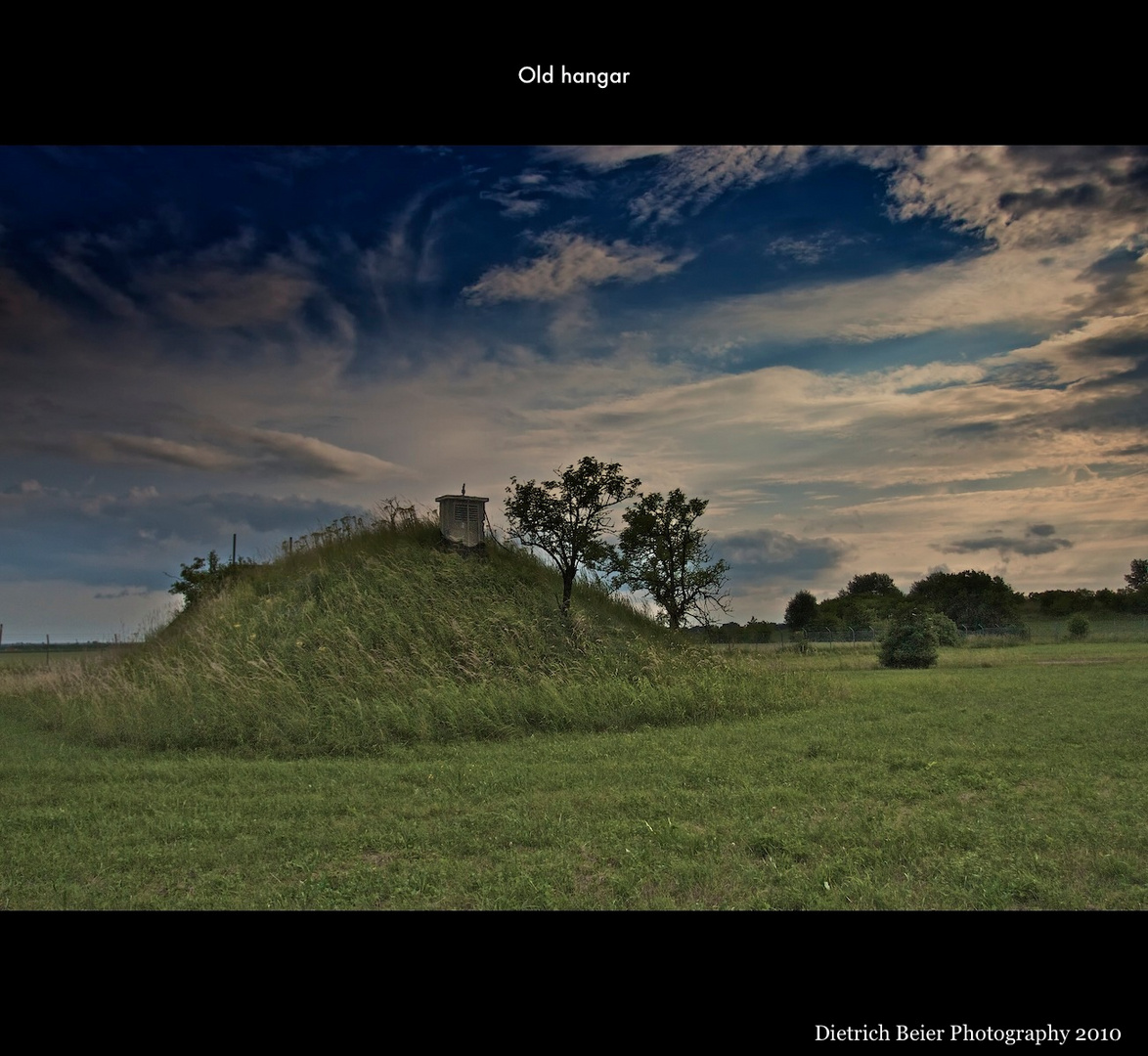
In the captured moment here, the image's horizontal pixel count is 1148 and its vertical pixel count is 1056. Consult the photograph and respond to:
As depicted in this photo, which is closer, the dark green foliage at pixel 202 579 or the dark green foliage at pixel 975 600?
the dark green foliage at pixel 202 579

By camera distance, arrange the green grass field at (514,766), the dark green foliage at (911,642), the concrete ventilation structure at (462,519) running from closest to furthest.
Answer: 1. the green grass field at (514,766)
2. the concrete ventilation structure at (462,519)
3. the dark green foliage at (911,642)

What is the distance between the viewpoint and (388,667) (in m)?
15.3

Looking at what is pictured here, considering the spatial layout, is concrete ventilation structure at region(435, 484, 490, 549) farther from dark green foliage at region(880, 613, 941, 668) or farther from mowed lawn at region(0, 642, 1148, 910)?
dark green foliage at region(880, 613, 941, 668)

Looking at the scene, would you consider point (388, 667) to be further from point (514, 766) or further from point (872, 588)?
point (872, 588)

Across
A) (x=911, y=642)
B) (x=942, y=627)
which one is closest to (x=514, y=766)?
(x=911, y=642)

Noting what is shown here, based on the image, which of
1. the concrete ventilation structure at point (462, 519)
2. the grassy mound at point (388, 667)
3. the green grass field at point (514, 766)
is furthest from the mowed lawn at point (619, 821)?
the concrete ventilation structure at point (462, 519)

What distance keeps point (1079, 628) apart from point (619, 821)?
43.8 metres

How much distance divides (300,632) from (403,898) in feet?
39.7

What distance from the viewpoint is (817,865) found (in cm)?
620

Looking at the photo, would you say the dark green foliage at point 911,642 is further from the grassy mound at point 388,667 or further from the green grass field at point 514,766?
the grassy mound at point 388,667

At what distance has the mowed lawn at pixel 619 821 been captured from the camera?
5.85 meters

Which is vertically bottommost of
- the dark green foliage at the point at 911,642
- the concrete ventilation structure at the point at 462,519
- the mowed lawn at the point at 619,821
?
Result: the mowed lawn at the point at 619,821

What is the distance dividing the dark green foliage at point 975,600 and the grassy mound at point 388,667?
33.3 m

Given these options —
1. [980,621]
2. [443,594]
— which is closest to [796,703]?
[443,594]
